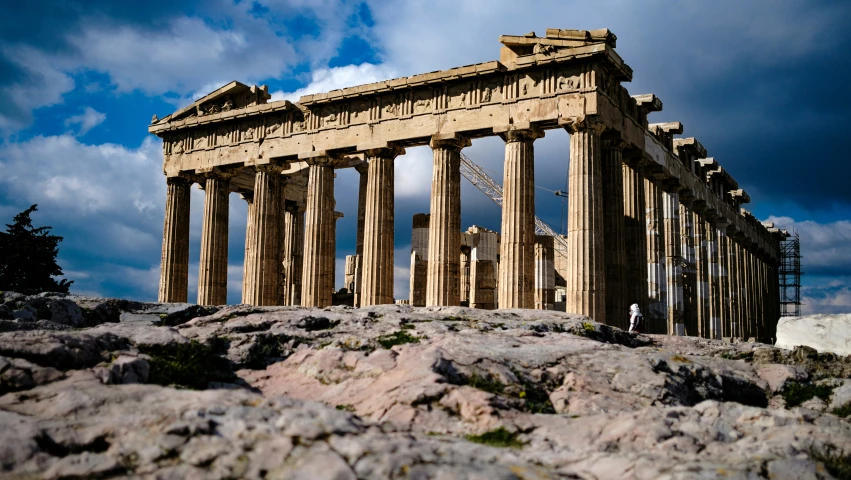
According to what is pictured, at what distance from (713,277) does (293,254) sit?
2167 centimetres

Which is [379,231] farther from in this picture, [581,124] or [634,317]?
[634,317]

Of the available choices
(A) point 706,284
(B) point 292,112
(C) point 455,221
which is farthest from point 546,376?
(A) point 706,284

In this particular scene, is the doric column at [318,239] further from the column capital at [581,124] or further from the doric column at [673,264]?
the doric column at [673,264]

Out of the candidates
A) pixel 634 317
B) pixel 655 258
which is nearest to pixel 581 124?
pixel 634 317

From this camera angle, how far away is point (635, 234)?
28.7 m

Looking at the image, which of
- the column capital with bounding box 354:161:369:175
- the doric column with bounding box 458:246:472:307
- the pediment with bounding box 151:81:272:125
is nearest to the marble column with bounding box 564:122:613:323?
the column capital with bounding box 354:161:369:175

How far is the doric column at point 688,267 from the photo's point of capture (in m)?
34.2

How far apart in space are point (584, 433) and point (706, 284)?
31.8 meters

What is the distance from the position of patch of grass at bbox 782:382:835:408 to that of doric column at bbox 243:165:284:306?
945 inches

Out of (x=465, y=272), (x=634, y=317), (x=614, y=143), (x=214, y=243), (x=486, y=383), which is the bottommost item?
(x=486, y=383)

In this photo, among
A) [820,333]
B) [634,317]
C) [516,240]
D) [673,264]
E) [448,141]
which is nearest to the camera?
[820,333]

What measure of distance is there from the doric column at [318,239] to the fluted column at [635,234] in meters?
11.7

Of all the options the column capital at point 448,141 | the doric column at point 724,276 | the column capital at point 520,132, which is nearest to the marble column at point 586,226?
the column capital at point 520,132

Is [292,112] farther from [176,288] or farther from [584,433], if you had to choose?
[584,433]
